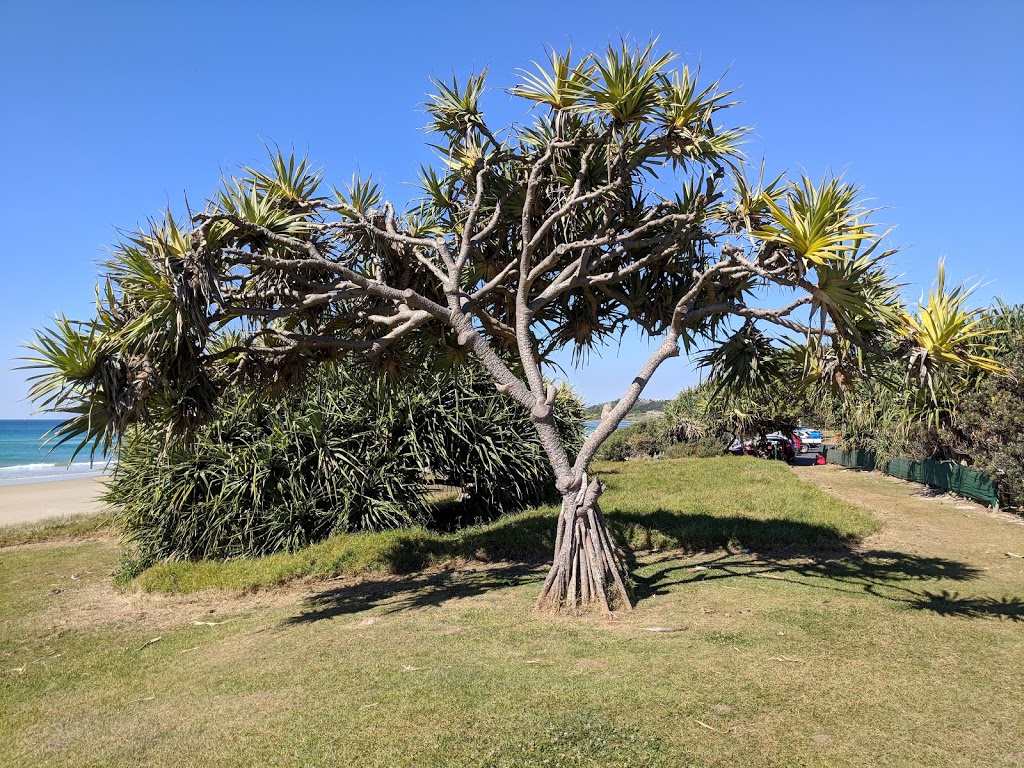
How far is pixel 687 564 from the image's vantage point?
10.3 metres

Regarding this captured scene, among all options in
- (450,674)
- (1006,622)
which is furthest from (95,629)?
(1006,622)

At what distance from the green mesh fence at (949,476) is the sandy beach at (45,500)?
77.6 feet

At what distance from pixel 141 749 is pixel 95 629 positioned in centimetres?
471

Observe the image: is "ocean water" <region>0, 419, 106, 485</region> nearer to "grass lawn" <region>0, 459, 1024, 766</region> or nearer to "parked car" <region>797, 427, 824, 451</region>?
"grass lawn" <region>0, 459, 1024, 766</region>

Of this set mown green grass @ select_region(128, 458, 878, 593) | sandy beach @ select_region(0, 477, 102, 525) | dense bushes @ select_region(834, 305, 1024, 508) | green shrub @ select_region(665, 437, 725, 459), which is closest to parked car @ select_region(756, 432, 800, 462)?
green shrub @ select_region(665, 437, 725, 459)

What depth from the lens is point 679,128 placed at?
760cm

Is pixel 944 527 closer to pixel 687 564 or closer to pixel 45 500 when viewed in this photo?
pixel 687 564

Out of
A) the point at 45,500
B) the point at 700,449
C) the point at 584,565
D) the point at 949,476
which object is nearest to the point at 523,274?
the point at 584,565

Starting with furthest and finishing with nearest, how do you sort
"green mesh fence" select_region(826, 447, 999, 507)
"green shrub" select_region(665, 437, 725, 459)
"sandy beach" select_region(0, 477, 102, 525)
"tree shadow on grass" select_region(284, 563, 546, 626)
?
"green shrub" select_region(665, 437, 725, 459)
"sandy beach" select_region(0, 477, 102, 525)
"green mesh fence" select_region(826, 447, 999, 507)
"tree shadow on grass" select_region(284, 563, 546, 626)

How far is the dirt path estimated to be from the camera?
10.5 m

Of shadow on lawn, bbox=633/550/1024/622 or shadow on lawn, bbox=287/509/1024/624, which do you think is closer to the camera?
shadow on lawn, bbox=633/550/1024/622

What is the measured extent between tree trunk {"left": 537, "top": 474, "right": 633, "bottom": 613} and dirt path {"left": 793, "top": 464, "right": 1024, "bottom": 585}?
5086 millimetres

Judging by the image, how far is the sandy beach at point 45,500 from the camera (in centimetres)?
2730

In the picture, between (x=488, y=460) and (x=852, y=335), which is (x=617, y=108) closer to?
(x=852, y=335)
